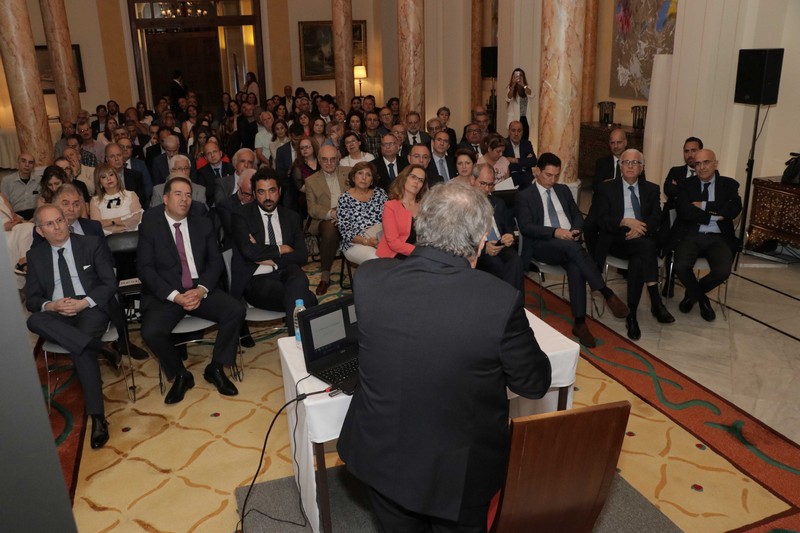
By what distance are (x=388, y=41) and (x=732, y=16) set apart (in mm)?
12333

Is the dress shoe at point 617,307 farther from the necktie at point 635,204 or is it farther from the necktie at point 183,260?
the necktie at point 183,260

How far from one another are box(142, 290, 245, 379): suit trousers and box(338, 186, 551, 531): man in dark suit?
2650 mm

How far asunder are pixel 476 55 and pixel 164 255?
11160 millimetres

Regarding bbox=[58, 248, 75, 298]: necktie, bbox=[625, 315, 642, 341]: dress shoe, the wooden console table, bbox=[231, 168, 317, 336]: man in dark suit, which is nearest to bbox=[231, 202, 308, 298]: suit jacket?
bbox=[231, 168, 317, 336]: man in dark suit

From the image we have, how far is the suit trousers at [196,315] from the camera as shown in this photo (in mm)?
4641

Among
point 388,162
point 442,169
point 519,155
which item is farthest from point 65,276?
point 519,155

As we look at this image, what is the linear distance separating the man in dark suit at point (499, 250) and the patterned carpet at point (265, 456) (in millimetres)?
889

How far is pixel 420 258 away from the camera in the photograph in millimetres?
2203

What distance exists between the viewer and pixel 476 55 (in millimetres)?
14602

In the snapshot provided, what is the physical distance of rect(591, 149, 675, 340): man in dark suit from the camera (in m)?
5.78

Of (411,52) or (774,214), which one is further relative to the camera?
(411,52)

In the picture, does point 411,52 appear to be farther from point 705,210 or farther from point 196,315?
→ point 196,315

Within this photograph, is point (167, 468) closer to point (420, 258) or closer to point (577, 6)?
point (420, 258)

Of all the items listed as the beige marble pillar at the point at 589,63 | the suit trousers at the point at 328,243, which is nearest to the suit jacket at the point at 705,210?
the suit trousers at the point at 328,243
